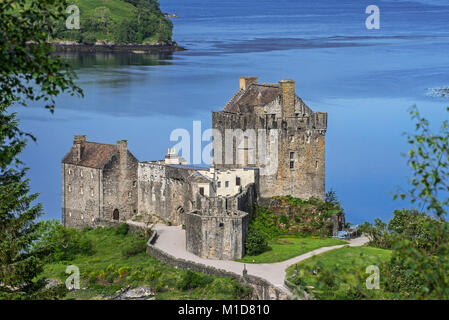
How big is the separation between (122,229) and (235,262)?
42.4 ft

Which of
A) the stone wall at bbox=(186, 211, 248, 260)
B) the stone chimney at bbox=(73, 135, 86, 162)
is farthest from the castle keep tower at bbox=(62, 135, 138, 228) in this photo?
the stone wall at bbox=(186, 211, 248, 260)

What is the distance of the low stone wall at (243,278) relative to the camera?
44084 mm

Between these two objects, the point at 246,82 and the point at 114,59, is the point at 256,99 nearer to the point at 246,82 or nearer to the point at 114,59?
the point at 246,82

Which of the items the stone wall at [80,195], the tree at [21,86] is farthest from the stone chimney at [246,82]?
the tree at [21,86]

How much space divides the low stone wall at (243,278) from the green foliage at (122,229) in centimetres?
743

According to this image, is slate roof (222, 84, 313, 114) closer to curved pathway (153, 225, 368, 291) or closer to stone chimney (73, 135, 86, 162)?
curved pathway (153, 225, 368, 291)

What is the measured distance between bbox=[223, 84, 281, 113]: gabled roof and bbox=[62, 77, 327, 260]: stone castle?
0.24 feet

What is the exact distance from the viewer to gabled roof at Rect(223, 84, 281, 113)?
5747 centimetres

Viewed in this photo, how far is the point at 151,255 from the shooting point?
5362 centimetres

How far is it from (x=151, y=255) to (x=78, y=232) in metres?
9.41

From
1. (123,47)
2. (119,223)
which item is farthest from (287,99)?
(123,47)

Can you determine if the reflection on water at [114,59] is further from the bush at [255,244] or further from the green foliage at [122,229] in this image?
the bush at [255,244]

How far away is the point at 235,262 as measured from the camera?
162 ft
